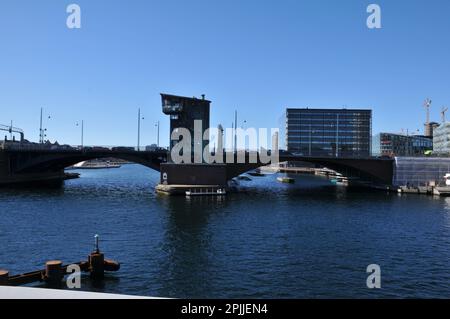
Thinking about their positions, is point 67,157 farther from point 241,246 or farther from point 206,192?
point 241,246

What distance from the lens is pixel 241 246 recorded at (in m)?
40.8

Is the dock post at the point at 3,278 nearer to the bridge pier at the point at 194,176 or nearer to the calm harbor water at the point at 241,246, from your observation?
the calm harbor water at the point at 241,246

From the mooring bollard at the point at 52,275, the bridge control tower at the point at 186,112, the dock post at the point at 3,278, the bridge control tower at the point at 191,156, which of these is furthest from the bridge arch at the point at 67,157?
the dock post at the point at 3,278

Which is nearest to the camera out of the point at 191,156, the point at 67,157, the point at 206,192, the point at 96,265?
the point at 96,265

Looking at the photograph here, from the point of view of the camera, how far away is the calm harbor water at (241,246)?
29.0 m

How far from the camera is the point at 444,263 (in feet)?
117

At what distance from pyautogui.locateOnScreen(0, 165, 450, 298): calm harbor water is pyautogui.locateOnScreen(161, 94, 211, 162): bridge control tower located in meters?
27.8

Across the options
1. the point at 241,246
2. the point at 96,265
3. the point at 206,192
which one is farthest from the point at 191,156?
the point at 96,265

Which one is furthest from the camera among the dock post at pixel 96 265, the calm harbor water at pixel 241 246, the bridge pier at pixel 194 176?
the bridge pier at pixel 194 176

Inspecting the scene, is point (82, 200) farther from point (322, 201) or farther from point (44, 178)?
point (44, 178)

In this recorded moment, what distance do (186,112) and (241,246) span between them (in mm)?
60934

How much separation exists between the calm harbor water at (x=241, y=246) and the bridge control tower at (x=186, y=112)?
91.1ft

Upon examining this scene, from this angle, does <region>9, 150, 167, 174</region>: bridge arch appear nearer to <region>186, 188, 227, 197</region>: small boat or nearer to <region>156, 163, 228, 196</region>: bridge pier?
<region>156, 163, 228, 196</region>: bridge pier

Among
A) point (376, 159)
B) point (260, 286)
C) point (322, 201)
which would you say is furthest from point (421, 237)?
point (376, 159)
